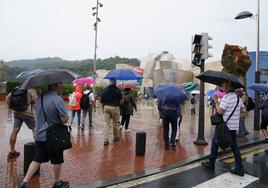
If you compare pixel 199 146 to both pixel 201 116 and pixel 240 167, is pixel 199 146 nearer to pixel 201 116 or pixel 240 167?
pixel 201 116

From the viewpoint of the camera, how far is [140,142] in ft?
21.1

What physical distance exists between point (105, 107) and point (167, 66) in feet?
145

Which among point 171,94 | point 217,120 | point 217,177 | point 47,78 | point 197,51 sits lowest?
point 217,177

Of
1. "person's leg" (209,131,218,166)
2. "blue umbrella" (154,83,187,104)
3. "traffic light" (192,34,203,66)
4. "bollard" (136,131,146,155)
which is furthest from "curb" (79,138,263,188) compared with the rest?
"traffic light" (192,34,203,66)

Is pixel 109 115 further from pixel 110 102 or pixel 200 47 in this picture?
pixel 200 47

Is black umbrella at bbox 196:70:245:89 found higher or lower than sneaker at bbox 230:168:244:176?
→ higher

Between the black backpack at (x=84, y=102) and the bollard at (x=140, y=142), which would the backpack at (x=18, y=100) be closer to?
the bollard at (x=140, y=142)

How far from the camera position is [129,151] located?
6.95 metres

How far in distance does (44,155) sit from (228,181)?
3217mm

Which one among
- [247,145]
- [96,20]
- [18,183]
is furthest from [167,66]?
[18,183]

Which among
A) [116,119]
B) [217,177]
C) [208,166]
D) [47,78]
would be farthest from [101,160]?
[47,78]

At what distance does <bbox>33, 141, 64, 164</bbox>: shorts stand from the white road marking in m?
2.35

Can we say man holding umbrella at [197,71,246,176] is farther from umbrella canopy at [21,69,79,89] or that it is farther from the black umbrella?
umbrella canopy at [21,69,79,89]

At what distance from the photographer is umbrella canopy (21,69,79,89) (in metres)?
3.94
